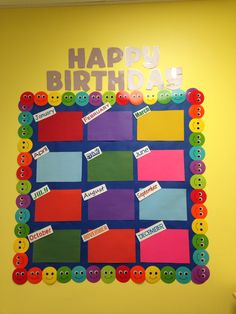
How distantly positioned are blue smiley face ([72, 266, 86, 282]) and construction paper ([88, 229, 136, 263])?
0.20 feet

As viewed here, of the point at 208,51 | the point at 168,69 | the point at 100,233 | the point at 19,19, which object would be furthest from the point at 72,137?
the point at 208,51

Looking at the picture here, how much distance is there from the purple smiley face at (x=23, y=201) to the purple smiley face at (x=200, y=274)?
2.85 ft

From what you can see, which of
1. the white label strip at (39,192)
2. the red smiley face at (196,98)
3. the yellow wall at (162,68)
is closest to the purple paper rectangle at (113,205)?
the white label strip at (39,192)

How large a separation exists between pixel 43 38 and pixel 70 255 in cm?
113

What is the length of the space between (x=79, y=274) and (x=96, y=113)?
0.79 metres

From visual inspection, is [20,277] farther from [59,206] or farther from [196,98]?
[196,98]

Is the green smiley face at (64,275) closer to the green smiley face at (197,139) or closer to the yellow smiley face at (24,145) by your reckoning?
the yellow smiley face at (24,145)

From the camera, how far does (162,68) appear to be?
1.61 m

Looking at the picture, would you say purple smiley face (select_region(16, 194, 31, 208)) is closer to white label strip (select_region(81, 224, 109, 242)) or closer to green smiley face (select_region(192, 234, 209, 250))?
white label strip (select_region(81, 224, 109, 242))

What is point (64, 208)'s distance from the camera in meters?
1.55

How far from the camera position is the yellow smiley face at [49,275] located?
151 cm

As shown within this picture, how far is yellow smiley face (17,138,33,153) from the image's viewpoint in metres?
1.59

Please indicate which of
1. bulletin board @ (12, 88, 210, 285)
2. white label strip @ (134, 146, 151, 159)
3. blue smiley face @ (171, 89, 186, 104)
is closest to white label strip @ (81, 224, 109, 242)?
bulletin board @ (12, 88, 210, 285)

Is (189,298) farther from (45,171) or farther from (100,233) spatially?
(45,171)
